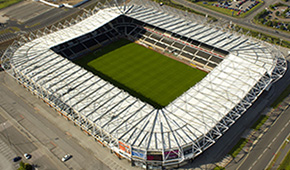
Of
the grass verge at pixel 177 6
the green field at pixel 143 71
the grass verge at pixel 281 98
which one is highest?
the grass verge at pixel 177 6

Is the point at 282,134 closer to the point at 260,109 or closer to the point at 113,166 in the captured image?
the point at 260,109

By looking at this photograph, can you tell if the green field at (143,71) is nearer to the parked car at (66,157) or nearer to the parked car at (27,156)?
the parked car at (66,157)

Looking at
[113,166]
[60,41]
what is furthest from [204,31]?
[113,166]

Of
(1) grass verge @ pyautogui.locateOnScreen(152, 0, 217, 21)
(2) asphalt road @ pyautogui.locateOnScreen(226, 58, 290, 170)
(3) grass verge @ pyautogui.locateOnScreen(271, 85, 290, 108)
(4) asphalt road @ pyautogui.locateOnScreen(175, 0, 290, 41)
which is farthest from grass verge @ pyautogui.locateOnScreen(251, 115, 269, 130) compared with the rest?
(1) grass verge @ pyautogui.locateOnScreen(152, 0, 217, 21)

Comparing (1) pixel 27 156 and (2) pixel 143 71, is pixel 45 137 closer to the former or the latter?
(1) pixel 27 156

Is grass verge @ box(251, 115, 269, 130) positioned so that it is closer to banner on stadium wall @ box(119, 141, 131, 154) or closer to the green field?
the green field


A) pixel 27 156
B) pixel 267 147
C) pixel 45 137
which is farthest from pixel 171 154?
pixel 27 156

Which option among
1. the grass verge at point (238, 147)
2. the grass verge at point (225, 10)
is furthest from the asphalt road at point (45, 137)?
the grass verge at point (225, 10)
